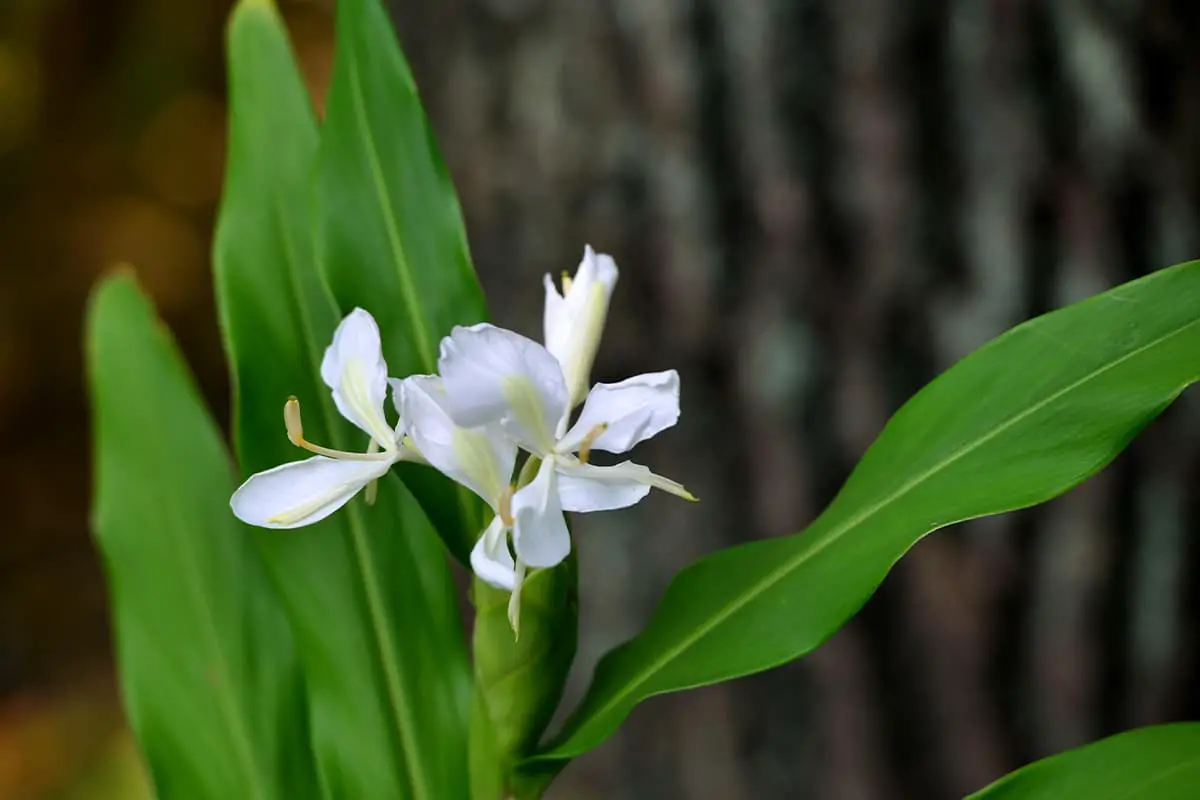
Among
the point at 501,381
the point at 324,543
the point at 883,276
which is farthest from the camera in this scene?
the point at 883,276

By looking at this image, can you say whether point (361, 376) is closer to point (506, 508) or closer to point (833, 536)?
point (506, 508)

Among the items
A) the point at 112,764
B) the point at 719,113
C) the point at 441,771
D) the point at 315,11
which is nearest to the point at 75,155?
the point at 315,11

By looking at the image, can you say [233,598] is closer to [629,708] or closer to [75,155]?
[629,708]

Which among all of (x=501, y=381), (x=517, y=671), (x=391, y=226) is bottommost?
(x=517, y=671)

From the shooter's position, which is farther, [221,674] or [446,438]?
[221,674]

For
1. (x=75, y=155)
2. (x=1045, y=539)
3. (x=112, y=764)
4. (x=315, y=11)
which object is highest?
(x=315, y=11)

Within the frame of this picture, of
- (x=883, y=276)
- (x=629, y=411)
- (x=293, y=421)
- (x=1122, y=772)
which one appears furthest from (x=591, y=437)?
(x=883, y=276)
